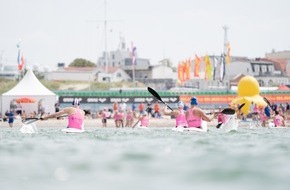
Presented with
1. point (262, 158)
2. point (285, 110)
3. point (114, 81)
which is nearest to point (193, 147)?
point (262, 158)

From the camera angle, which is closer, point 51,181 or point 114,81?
point 51,181

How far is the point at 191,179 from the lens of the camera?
6738 millimetres

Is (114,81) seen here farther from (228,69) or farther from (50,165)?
(50,165)

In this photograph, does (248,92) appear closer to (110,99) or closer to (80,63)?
(110,99)

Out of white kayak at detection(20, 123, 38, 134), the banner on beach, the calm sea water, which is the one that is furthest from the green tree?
the calm sea water

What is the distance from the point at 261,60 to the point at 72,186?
96824 millimetres

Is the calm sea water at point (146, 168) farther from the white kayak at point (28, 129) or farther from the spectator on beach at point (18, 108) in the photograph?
the spectator on beach at point (18, 108)

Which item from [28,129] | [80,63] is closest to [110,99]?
[28,129]

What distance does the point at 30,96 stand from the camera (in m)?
37.0

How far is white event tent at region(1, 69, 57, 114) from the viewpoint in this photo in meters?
37.1

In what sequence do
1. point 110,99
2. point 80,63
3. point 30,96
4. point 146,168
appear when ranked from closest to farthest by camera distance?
1. point 146,168
2. point 30,96
3. point 110,99
4. point 80,63

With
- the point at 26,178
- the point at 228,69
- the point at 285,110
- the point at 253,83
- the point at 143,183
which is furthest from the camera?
the point at 228,69

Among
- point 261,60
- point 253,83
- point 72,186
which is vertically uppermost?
point 261,60

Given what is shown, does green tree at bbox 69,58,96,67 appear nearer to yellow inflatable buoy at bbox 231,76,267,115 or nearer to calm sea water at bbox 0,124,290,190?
yellow inflatable buoy at bbox 231,76,267,115
